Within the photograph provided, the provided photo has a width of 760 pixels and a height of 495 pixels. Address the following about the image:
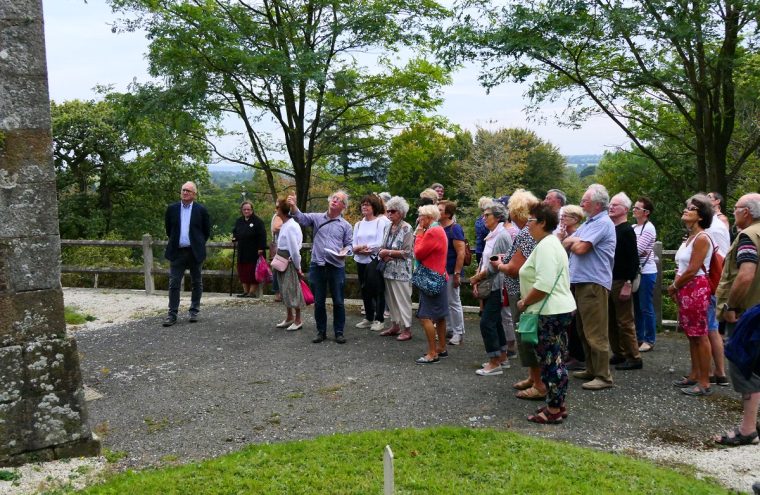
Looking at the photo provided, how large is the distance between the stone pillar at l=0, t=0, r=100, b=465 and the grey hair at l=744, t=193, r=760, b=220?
5.77 meters

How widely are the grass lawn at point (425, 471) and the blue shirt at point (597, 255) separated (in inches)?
81.1

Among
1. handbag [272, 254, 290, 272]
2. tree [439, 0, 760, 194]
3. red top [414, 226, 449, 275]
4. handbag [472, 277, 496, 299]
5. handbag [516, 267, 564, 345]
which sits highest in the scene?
tree [439, 0, 760, 194]

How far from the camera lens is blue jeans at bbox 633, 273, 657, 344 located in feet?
26.2

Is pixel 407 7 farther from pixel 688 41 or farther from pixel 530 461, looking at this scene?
pixel 530 461

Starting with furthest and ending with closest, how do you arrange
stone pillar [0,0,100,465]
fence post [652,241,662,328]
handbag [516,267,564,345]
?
fence post [652,241,662,328] < handbag [516,267,564,345] < stone pillar [0,0,100,465]

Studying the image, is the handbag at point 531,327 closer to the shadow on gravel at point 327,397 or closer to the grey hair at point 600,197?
the shadow on gravel at point 327,397

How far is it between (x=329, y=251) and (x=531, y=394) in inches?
131

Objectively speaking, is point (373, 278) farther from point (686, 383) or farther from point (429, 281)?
point (686, 383)

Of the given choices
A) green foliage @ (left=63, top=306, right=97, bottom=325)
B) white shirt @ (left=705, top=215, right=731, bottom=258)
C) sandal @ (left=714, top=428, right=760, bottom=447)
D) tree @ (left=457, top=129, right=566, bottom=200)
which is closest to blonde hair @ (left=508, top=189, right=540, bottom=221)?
white shirt @ (left=705, top=215, right=731, bottom=258)

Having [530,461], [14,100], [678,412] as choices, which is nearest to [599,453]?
[530,461]

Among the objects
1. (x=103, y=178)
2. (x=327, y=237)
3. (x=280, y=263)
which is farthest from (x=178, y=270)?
(x=103, y=178)

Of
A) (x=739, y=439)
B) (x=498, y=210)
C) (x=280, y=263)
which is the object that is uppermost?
(x=498, y=210)

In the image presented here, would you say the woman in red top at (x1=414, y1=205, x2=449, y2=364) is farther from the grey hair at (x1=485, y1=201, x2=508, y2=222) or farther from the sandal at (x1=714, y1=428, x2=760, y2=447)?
the sandal at (x1=714, y1=428, x2=760, y2=447)

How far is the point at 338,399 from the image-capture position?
625 cm
